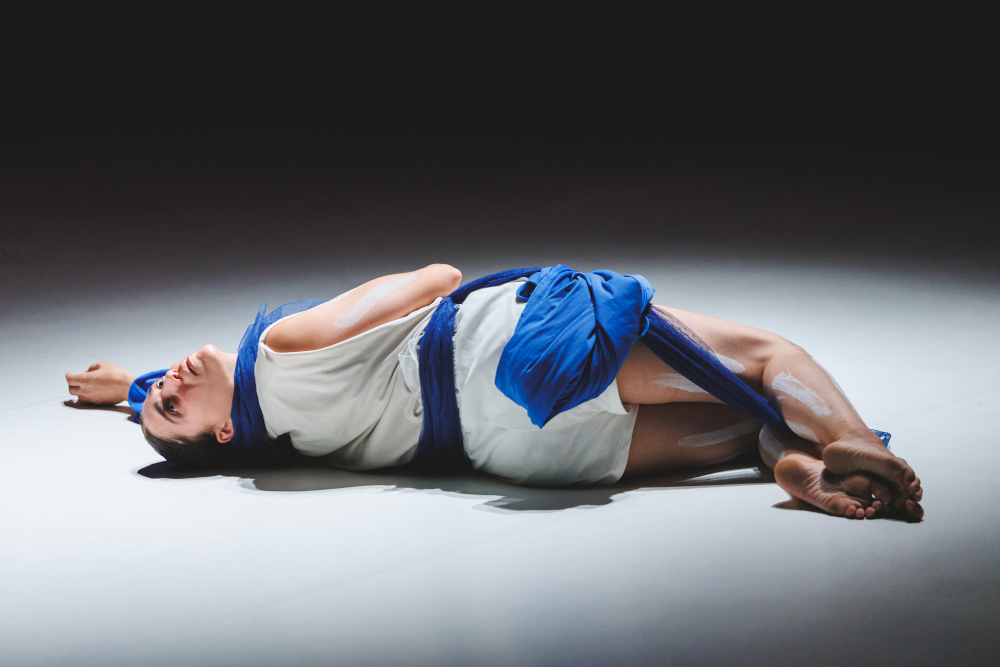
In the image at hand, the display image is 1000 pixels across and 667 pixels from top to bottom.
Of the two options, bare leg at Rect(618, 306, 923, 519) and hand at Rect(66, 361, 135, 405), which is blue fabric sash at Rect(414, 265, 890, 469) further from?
hand at Rect(66, 361, 135, 405)

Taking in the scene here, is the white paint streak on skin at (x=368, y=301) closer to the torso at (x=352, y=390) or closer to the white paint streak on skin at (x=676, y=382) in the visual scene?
the torso at (x=352, y=390)

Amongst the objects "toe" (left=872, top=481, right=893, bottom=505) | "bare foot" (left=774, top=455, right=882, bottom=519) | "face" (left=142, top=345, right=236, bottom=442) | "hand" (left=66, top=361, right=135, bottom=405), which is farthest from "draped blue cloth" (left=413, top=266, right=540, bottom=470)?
"hand" (left=66, top=361, right=135, bottom=405)

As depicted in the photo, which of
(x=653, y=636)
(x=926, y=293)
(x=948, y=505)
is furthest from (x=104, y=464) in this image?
(x=926, y=293)

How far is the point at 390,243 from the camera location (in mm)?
4645

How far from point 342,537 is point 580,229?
117 inches

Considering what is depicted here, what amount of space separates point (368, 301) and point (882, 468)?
114cm

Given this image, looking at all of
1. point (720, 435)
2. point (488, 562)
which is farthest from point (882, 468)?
point (488, 562)

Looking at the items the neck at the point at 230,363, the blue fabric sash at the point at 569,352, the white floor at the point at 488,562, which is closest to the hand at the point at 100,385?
the white floor at the point at 488,562

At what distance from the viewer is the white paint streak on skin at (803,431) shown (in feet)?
6.83

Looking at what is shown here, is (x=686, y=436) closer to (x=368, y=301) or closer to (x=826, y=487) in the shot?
(x=826, y=487)

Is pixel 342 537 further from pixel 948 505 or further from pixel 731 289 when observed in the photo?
pixel 731 289

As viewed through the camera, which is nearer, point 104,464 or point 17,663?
point 17,663

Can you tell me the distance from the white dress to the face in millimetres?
116

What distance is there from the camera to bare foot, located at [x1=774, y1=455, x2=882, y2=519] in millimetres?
1978
